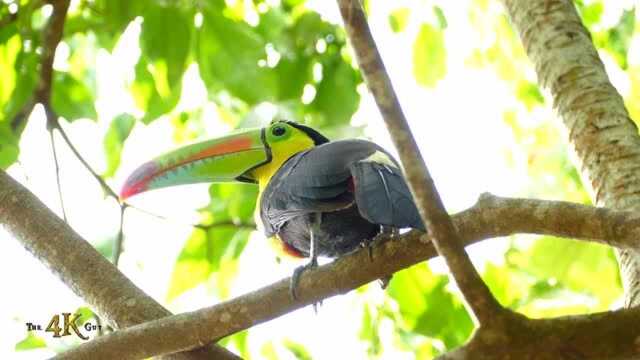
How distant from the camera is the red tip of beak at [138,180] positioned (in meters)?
2.68

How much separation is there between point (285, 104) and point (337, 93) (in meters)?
0.20

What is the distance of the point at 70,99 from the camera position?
10.4ft

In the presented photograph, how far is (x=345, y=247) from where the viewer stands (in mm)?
2295

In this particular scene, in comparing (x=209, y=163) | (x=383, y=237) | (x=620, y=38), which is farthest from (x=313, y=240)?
(x=620, y=38)

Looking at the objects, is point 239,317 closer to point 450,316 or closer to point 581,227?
point 581,227

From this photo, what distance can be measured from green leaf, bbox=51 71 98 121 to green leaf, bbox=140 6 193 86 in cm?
47

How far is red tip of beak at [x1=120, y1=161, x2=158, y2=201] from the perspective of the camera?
268 cm

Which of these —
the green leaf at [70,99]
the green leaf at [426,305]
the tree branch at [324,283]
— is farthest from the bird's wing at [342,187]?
the green leaf at [70,99]

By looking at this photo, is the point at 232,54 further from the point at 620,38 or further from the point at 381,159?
the point at 620,38

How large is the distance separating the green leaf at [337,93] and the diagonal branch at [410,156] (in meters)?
1.70

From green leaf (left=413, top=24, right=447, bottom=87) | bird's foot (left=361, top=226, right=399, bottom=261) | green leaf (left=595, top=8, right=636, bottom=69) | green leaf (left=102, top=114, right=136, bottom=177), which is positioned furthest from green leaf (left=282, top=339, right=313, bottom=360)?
green leaf (left=595, top=8, right=636, bottom=69)

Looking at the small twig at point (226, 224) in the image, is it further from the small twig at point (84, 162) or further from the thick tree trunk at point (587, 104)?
the thick tree trunk at point (587, 104)

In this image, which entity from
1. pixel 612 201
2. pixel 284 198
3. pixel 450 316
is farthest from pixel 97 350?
pixel 450 316

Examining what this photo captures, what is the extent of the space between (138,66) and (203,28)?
0.25 m
